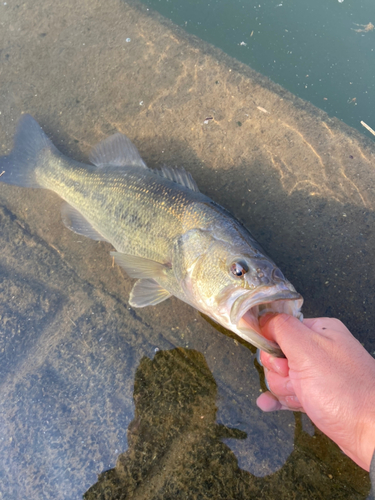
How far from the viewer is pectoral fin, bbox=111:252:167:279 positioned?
2.61 metres

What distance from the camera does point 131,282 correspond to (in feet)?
11.0

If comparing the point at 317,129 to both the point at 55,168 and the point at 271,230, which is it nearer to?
the point at 271,230

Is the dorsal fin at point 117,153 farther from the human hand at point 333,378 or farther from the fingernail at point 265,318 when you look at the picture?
the human hand at point 333,378

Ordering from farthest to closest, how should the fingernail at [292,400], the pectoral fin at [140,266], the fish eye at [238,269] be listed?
the pectoral fin at [140,266], the fingernail at [292,400], the fish eye at [238,269]

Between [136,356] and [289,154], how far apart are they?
2.64m

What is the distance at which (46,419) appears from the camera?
114 inches

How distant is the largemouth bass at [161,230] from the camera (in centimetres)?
204

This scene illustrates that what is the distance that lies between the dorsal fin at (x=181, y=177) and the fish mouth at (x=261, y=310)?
1227 mm

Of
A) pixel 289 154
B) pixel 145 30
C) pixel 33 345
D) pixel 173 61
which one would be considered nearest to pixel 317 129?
pixel 289 154

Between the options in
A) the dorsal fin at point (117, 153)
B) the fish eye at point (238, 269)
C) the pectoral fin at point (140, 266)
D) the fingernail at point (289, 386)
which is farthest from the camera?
the dorsal fin at point (117, 153)

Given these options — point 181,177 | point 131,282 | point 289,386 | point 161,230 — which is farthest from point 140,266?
point 289,386

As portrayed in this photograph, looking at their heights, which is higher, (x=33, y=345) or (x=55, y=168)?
(x=55, y=168)

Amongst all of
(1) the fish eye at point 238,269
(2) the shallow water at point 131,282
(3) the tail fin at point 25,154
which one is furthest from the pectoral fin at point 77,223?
(1) the fish eye at point 238,269

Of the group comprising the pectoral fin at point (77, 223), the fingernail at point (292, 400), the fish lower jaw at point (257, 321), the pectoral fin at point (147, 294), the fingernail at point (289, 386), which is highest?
the fish lower jaw at point (257, 321)
